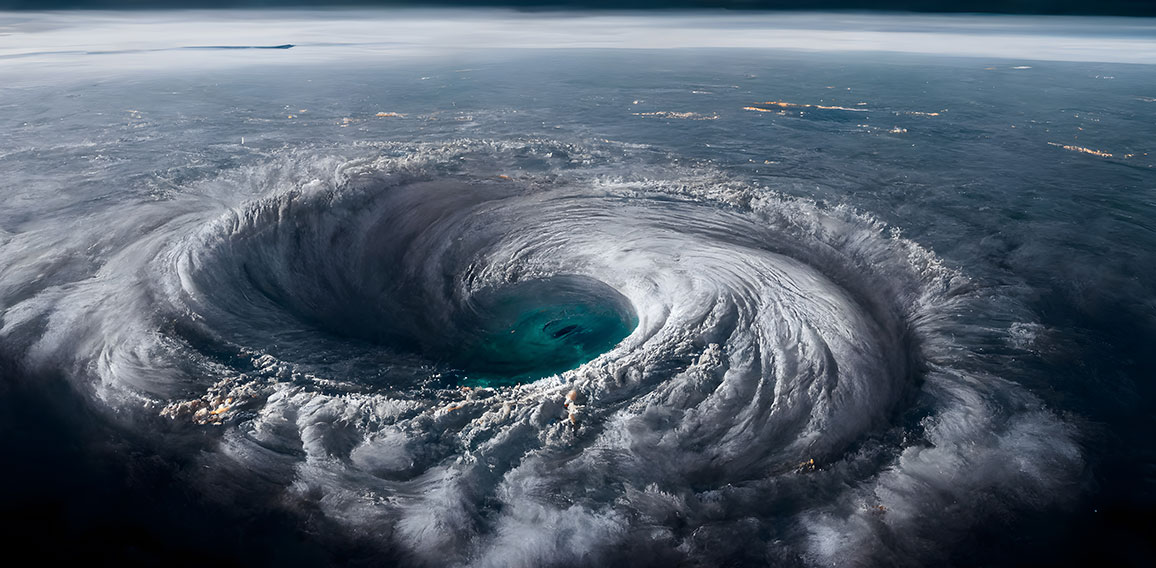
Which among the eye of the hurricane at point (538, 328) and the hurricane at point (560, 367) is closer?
the hurricane at point (560, 367)

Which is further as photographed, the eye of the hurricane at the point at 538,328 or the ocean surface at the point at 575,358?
the eye of the hurricane at the point at 538,328

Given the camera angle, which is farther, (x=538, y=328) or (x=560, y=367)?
(x=538, y=328)

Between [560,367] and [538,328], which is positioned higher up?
[538,328]

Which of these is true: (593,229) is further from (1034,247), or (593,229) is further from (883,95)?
(883,95)
